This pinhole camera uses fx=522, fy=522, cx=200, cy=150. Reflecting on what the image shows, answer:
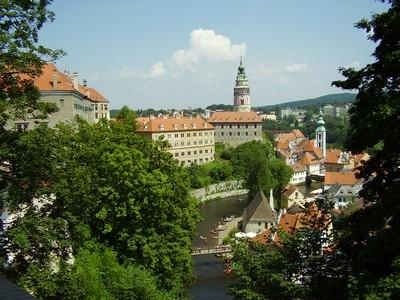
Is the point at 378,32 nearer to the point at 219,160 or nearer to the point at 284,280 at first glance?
the point at 284,280

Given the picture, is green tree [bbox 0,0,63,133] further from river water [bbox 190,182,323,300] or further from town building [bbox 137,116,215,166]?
town building [bbox 137,116,215,166]

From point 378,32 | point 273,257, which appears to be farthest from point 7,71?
point 378,32

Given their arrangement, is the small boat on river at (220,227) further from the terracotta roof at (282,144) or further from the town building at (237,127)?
the terracotta roof at (282,144)

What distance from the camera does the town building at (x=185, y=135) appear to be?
68.1 meters

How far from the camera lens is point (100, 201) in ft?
50.7

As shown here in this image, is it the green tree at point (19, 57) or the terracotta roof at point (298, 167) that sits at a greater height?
the green tree at point (19, 57)

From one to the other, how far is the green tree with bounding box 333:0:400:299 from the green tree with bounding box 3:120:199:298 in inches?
228

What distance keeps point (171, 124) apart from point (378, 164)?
61982mm

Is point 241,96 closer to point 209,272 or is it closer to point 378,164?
A: point 209,272

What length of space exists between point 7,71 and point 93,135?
790cm

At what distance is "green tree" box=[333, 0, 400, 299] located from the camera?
700cm

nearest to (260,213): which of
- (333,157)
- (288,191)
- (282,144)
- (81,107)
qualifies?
(288,191)

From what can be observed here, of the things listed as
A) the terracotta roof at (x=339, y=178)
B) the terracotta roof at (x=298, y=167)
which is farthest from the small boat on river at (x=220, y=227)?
the terracotta roof at (x=298, y=167)

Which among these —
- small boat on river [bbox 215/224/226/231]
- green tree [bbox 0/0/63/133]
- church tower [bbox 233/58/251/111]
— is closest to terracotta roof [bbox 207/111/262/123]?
church tower [bbox 233/58/251/111]
